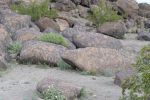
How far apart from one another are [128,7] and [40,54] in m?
20.2

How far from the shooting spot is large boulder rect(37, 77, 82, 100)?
27.1 ft

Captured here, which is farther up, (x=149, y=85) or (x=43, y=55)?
(x=149, y=85)

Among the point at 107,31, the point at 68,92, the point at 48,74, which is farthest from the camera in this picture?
the point at 107,31

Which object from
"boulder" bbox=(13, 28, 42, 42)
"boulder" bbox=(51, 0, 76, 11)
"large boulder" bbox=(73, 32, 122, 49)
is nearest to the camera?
"large boulder" bbox=(73, 32, 122, 49)

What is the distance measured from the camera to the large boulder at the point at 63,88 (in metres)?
8.25

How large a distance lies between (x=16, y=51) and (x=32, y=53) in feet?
3.95

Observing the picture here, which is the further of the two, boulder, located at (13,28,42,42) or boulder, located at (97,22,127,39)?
boulder, located at (97,22,127,39)

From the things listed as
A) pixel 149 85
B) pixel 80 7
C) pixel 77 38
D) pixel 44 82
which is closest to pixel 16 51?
pixel 77 38

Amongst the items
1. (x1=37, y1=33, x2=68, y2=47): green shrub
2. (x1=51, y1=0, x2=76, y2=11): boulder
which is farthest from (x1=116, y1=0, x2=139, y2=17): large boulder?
(x1=37, y1=33, x2=68, y2=47): green shrub

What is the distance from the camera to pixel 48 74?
10805mm

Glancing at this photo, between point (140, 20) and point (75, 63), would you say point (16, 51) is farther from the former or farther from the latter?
point (140, 20)

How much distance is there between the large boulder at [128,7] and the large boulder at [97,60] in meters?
19.6

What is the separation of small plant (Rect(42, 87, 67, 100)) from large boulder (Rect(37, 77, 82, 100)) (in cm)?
7

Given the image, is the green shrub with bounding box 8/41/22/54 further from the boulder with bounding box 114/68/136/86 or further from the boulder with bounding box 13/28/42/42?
the boulder with bounding box 114/68/136/86
